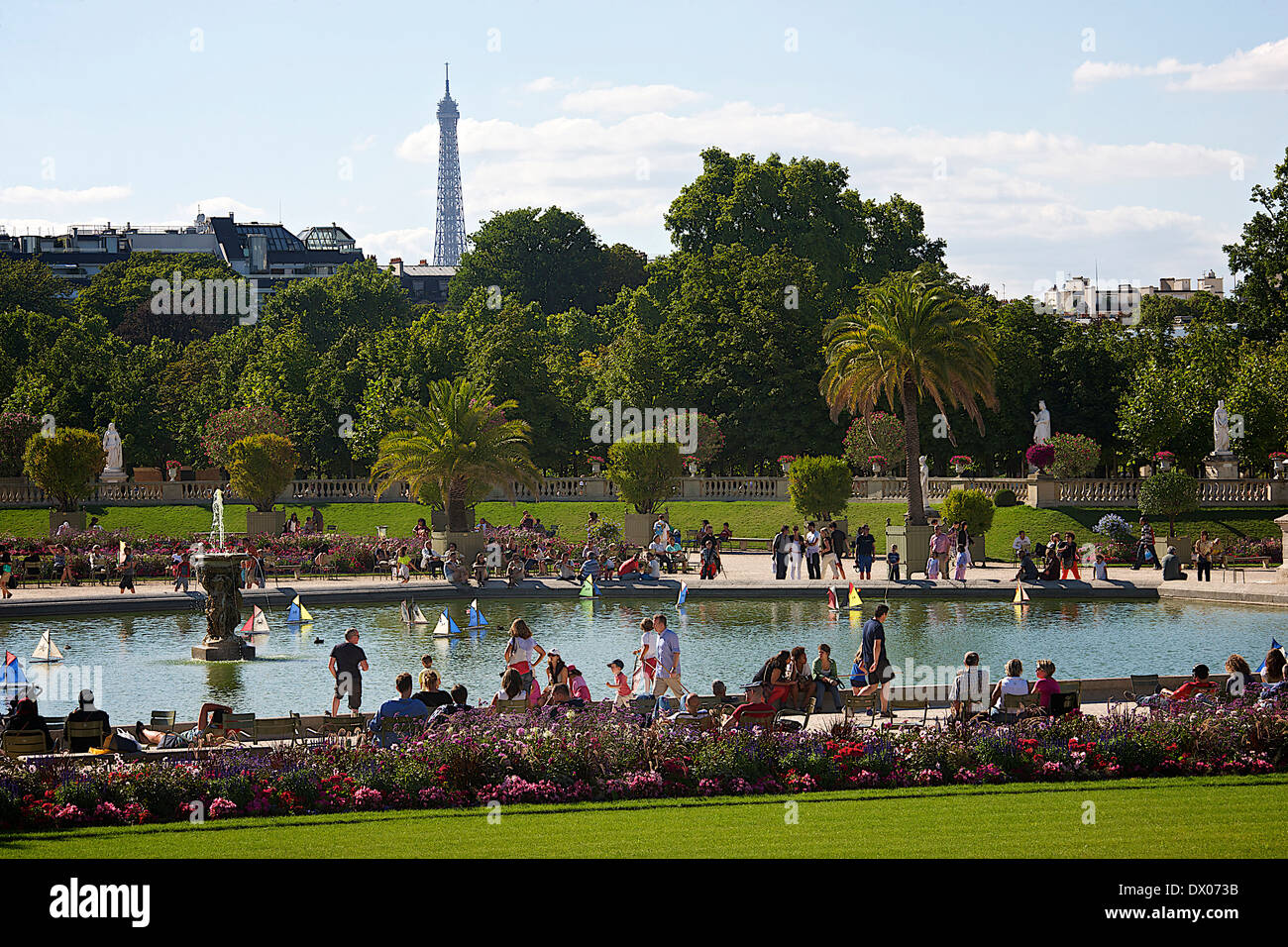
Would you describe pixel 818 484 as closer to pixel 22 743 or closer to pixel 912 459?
pixel 912 459

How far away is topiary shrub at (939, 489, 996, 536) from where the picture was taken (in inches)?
1703

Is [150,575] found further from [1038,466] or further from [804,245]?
[804,245]

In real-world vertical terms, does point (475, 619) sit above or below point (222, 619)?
below

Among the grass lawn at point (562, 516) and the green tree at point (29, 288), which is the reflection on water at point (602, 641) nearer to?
the grass lawn at point (562, 516)

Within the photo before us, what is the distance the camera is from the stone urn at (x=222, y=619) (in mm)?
27281

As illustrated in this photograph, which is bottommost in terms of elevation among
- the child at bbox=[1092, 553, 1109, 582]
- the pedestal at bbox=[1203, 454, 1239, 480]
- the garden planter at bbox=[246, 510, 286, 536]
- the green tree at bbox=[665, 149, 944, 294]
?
→ the child at bbox=[1092, 553, 1109, 582]

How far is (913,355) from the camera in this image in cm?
4578

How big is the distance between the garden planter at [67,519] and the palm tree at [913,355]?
28201 mm

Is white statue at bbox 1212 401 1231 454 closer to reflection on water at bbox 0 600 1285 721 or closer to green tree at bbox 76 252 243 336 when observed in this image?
reflection on water at bbox 0 600 1285 721

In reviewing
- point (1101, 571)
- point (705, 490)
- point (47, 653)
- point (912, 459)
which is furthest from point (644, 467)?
point (47, 653)

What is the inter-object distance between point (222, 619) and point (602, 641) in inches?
287

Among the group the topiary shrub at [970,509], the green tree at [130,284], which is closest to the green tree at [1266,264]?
the topiary shrub at [970,509]

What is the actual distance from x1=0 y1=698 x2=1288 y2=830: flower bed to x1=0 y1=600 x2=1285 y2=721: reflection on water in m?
7.77

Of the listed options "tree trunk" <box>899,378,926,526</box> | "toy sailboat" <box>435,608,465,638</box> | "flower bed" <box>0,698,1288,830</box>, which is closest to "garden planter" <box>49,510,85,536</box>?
"toy sailboat" <box>435,608,465,638</box>
